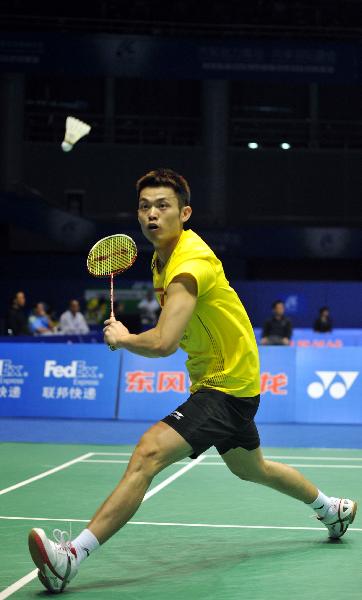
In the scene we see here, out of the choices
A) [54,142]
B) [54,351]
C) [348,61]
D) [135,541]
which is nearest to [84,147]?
[54,142]

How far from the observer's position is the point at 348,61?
1719 cm

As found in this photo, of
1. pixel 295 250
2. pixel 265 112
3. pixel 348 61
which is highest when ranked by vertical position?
pixel 265 112

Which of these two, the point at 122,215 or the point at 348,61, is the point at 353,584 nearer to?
the point at 348,61

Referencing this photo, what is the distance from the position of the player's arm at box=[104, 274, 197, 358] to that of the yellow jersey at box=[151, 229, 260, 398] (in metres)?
0.19

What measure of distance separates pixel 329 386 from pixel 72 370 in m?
2.92

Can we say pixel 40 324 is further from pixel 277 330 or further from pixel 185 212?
pixel 185 212

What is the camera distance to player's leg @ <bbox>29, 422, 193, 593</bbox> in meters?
4.07

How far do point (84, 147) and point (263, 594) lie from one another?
2463cm

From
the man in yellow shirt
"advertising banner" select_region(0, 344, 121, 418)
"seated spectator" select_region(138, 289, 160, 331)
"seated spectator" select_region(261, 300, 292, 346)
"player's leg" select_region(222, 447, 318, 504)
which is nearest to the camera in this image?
the man in yellow shirt

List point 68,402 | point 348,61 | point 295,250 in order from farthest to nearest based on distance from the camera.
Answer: point 295,250
point 348,61
point 68,402

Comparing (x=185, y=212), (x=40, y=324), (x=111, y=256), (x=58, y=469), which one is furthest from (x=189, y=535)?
(x=40, y=324)

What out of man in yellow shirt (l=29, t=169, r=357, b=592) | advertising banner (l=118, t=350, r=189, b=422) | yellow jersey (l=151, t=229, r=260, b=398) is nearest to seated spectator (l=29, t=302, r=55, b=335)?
advertising banner (l=118, t=350, r=189, b=422)

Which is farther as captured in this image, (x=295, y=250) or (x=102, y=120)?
(x=102, y=120)

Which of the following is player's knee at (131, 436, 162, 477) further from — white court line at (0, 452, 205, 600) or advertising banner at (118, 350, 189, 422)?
advertising banner at (118, 350, 189, 422)
